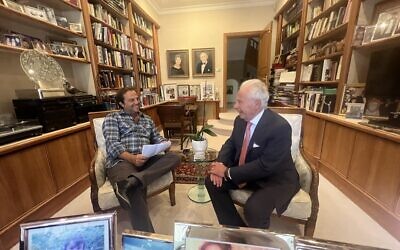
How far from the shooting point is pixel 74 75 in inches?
96.7

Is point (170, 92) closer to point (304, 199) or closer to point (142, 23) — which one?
point (142, 23)

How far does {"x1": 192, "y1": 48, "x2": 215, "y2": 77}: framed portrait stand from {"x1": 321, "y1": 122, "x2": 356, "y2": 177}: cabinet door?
10.3 feet

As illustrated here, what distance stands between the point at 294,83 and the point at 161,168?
2781 mm

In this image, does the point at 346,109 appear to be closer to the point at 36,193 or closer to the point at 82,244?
the point at 82,244

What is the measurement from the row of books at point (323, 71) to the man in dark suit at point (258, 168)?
64.2 inches

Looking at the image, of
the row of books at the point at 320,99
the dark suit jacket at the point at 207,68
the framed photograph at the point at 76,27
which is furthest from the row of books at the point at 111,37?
the row of books at the point at 320,99

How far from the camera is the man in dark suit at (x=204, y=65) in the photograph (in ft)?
15.4

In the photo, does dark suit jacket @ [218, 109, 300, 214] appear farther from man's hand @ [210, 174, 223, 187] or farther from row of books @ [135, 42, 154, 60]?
row of books @ [135, 42, 154, 60]

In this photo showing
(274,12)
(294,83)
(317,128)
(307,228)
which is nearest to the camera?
(307,228)

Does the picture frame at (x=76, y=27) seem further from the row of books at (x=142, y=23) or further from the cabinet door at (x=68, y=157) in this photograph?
the row of books at (x=142, y=23)

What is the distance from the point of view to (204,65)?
473 cm

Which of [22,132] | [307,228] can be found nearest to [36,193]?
[22,132]

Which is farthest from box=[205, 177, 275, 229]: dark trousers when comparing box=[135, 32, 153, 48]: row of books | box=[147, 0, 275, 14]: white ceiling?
box=[147, 0, 275, 14]: white ceiling

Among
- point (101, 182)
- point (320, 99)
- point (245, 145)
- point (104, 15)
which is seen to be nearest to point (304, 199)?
point (245, 145)
